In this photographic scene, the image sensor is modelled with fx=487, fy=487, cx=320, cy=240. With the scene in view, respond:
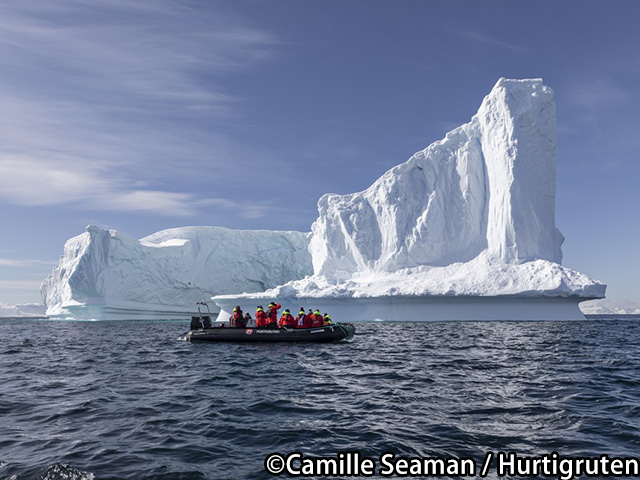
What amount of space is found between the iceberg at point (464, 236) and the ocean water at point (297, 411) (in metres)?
23.2

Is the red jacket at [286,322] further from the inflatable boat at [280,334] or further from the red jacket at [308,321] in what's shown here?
the red jacket at [308,321]

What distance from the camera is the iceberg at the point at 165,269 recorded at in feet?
181

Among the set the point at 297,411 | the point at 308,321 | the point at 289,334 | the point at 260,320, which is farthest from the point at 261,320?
the point at 297,411

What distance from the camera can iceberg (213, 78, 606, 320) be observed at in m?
38.7

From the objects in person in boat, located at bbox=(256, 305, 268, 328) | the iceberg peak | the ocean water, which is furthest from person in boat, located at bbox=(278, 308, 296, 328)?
the iceberg peak

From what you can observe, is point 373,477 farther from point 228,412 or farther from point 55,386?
point 55,386

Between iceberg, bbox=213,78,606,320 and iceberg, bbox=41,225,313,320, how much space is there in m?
13.7

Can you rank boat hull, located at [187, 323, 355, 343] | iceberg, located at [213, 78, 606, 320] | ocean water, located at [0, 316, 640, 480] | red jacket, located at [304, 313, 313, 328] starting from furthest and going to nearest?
1. iceberg, located at [213, 78, 606, 320]
2. red jacket, located at [304, 313, 313, 328]
3. boat hull, located at [187, 323, 355, 343]
4. ocean water, located at [0, 316, 640, 480]

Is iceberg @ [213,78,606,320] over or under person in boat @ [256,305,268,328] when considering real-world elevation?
over

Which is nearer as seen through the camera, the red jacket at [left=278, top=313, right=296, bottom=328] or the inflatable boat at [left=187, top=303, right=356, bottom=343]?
the inflatable boat at [left=187, top=303, right=356, bottom=343]

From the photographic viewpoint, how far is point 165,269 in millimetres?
57688

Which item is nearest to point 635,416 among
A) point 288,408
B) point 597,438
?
point 597,438

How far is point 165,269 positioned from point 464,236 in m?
34.3

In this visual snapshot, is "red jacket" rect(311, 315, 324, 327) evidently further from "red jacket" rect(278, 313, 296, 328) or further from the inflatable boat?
"red jacket" rect(278, 313, 296, 328)
